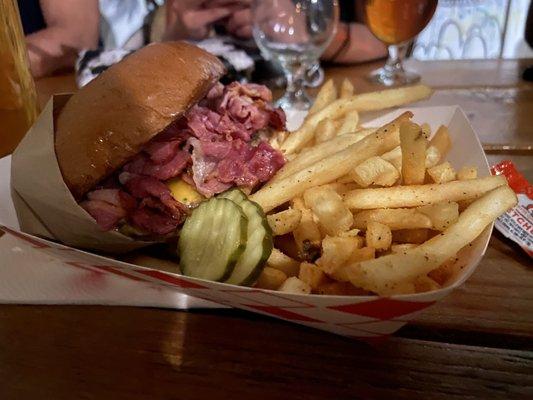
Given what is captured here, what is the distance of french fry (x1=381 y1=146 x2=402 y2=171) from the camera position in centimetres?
108

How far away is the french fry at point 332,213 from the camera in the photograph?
35.4 inches

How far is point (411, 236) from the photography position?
0.96 meters

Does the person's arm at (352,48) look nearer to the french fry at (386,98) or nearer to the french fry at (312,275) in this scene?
the french fry at (386,98)

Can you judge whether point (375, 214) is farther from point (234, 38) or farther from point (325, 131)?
point (234, 38)

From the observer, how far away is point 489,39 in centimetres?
489

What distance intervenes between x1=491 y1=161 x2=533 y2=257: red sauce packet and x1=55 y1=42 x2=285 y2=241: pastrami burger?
51 centimetres

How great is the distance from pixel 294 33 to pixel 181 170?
1.08 metres

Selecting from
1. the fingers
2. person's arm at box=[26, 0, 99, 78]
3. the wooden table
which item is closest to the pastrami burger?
the wooden table

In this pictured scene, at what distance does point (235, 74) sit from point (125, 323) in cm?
126

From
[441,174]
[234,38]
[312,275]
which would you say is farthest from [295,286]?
[234,38]

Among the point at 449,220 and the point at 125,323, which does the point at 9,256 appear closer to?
the point at 125,323

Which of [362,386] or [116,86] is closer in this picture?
[362,386]

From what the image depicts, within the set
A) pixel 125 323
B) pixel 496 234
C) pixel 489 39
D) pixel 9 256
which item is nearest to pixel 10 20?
pixel 9 256

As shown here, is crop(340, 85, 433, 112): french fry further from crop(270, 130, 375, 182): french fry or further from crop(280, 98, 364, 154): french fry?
crop(270, 130, 375, 182): french fry
